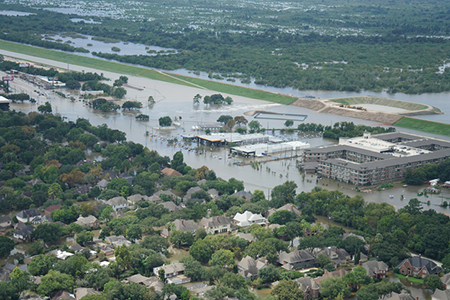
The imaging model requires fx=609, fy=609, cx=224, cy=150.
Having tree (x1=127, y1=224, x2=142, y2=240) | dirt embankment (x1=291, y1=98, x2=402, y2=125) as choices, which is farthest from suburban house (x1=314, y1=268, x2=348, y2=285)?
dirt embankment (x1=291, y1=98, x2=402, y2=125)

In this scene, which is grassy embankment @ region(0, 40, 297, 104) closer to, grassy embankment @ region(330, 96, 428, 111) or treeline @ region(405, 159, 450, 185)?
grassy embankment @ region(330, 96, 428, 111)

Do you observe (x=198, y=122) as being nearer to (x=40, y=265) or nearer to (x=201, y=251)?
(x=201, y=251)

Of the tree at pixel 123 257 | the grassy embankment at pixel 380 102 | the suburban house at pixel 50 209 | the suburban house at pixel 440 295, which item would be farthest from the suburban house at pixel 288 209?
the grassy embankment at pixel 380 102

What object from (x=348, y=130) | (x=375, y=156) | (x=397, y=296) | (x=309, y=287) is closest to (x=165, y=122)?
(x=348, y=130)

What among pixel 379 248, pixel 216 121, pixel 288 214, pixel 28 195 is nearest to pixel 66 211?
pixel 28 195

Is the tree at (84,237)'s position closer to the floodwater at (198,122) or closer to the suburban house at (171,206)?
the suburban house at (171,206)
